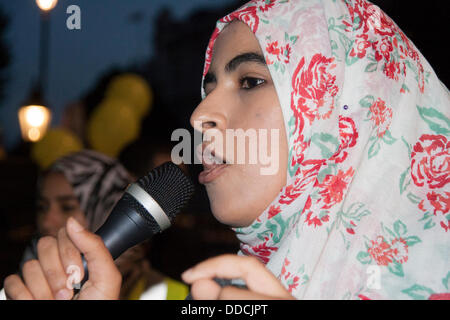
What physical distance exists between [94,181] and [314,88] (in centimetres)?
139

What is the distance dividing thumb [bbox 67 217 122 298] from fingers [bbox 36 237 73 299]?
46 millimetres

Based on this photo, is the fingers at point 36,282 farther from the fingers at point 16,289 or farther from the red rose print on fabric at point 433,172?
the red rose print on fabric at point 433,172

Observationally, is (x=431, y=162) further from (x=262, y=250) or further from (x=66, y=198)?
→ (x=66, y=198)

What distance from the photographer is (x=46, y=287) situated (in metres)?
0.70

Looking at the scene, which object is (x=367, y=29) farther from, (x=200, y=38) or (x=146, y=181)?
(x=200, y=38)

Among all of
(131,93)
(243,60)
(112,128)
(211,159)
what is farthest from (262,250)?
(131,93)

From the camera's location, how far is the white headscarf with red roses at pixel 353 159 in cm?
80

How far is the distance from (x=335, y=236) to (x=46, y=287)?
555 millimetres

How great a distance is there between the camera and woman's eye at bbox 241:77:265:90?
101 cm

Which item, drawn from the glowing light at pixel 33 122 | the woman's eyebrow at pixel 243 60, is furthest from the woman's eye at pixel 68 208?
the glowing light at pixel 33 122

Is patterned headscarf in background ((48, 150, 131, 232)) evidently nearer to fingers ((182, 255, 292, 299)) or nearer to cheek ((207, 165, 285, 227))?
cheek ((207, 165, 285, 227))

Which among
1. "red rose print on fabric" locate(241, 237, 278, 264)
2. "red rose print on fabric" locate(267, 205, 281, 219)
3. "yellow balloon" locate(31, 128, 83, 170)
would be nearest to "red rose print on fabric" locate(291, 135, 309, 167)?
"red rose print on fabric" locate(267, 205, 281, 219)

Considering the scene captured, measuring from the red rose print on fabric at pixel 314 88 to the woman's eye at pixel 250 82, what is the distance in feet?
0.30

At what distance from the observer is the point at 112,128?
371 centimetres
